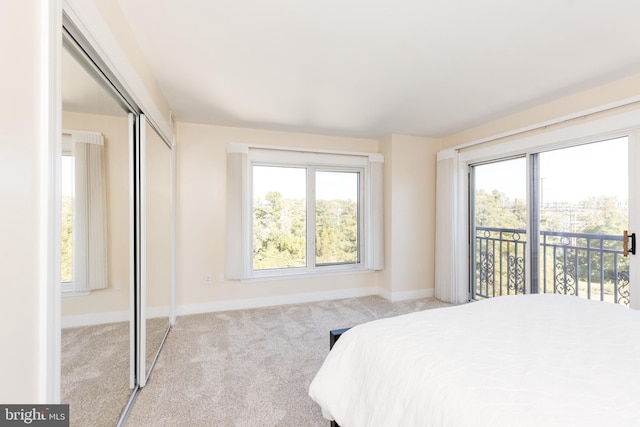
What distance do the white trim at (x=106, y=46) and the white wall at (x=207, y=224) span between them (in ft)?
5.07

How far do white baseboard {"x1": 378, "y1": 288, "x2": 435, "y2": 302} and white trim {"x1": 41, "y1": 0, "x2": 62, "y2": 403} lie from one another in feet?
12.3

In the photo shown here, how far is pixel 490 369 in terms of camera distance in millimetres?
1052

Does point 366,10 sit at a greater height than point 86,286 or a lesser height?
greater

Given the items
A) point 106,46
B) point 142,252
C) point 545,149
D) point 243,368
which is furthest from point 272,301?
point 545,149

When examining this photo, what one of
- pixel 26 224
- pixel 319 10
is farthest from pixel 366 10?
pixel 26 224

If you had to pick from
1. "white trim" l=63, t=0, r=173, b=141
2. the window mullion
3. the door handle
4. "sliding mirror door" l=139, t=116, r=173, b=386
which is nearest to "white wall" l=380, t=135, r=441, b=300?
the window mullion

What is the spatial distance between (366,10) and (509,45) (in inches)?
41.2

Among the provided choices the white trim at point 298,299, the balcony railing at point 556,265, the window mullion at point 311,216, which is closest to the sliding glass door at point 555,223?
the balcony railing at point 556,265

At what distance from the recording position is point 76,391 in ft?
3.94

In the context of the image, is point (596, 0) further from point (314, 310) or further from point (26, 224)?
→ point (314, 310)

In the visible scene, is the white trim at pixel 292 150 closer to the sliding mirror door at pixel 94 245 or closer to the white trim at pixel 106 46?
the white trim at pixel 106 46

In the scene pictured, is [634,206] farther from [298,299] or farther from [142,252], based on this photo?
[142,252]

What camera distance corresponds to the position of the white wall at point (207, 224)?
357 centimetres

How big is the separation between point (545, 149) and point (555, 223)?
768mm
